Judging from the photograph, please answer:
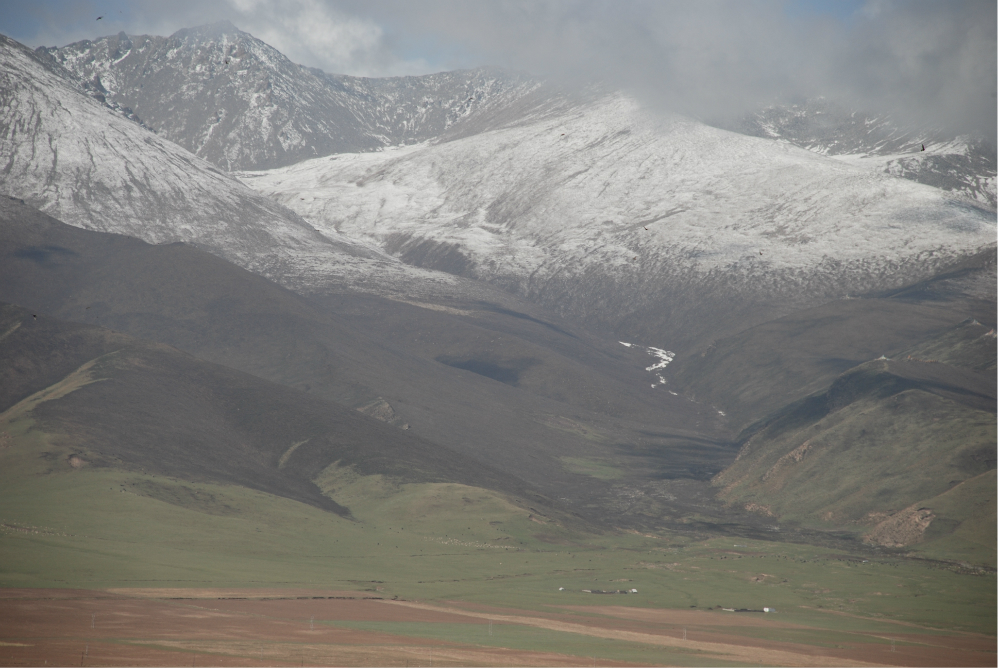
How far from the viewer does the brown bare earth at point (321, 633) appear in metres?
43.9

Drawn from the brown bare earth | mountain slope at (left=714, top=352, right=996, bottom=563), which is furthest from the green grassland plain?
mountain slope at (left=714, top=352, right=996, bottom=563)

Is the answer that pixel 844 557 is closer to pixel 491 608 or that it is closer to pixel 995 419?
pixel 995 419

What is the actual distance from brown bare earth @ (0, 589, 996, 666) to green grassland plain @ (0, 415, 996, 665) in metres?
2.98

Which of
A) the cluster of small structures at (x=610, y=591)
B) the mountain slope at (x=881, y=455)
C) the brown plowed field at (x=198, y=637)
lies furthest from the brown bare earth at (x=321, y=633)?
the mountain slope at (x=881, y=455)

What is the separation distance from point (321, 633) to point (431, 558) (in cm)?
4920

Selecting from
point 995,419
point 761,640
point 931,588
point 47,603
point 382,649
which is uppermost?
point 995,419

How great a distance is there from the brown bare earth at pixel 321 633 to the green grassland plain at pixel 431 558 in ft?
9.77

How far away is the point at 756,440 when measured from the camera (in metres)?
179

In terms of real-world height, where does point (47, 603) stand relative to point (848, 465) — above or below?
below

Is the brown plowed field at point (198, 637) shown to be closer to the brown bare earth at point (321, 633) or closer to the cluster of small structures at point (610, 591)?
the brown bare earth at point (321, 633)

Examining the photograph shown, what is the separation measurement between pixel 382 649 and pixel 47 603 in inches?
815

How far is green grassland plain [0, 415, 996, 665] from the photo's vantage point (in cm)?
7112

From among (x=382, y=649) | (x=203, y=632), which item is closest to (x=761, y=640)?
(x=382, y=649)

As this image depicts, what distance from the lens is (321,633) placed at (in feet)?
171
